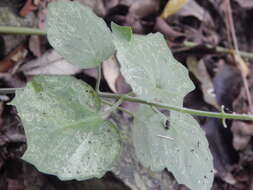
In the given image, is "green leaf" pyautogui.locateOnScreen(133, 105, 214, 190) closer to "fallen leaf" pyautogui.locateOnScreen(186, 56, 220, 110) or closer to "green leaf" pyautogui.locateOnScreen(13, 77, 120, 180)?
"green leaf" pyautogui.locateOnScreen(13, 77, 120, 180)

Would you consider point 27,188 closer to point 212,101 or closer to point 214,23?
point 212,101

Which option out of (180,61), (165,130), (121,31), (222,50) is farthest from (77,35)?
(222,50)

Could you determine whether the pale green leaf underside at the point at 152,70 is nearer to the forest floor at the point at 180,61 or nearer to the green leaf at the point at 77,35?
the green leaf at the point at 77,35

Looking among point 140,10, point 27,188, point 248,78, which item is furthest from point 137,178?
point 248,78

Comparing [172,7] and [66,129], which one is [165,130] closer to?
[66,129]

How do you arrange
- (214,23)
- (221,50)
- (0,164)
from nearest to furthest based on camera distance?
(0,164), (221,50), (214,23)

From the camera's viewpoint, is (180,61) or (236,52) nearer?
(180,61)
